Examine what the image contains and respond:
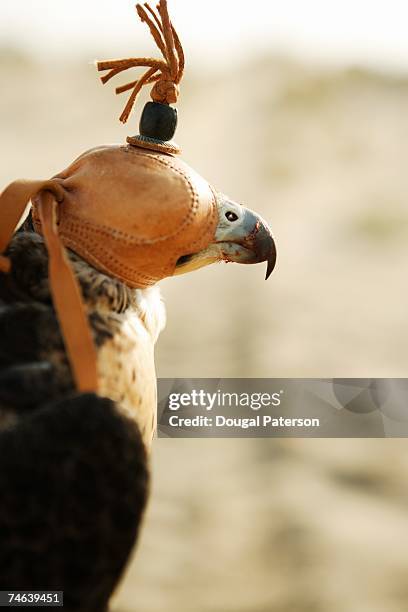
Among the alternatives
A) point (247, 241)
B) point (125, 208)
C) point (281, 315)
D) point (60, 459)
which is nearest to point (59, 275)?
point (125, 208)

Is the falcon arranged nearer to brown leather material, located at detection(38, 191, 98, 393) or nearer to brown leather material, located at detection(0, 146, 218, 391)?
brown leather material, located at detection(38, 191, 98, 393)

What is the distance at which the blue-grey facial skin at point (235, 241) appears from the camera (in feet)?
6.15

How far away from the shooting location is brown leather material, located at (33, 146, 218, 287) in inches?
70.0

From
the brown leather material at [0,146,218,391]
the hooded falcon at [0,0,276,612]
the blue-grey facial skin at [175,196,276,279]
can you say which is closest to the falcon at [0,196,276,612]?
the hooded falcon at [0,0,276,612]

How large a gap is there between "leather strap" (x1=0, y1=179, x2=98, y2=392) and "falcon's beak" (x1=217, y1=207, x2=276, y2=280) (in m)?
0.33

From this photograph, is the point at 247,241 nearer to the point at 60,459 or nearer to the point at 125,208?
the point at 125,208

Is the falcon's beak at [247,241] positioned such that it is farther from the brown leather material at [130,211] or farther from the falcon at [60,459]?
the falcon at [60,459]

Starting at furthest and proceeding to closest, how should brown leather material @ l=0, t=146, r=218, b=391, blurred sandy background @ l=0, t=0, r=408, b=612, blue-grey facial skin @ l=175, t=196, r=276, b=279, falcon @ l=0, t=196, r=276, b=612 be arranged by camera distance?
blurred sandy background @ l=0, t=0, r=408, b=612 < blue-grey facial skin @ l=175, t=196, r=276, b=279 < brown leather material @ l=0, t=146, r=218, b=391 < falcon @ l=0, t=196, r=276, b=612

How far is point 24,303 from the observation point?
1.66 meters

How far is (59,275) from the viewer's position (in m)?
1.64

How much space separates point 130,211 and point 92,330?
243 mm

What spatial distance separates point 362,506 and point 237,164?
6445 millimetres

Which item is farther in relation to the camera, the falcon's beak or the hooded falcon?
the falcon's beak

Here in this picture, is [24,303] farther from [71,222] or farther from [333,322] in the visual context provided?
[333,322]
